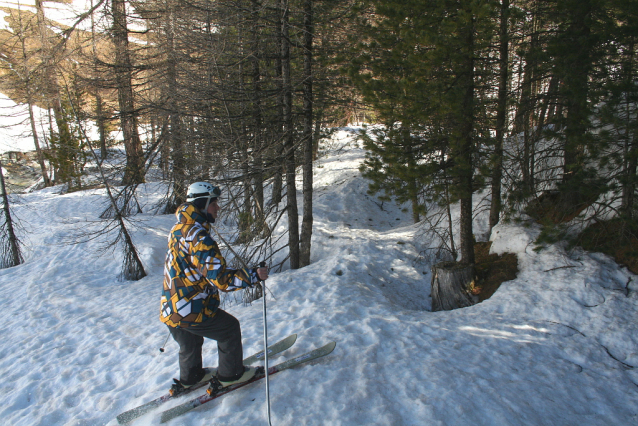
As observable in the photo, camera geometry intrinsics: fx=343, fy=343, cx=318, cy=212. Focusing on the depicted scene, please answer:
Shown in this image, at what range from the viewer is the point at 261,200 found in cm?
994

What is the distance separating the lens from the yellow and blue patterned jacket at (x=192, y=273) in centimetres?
323

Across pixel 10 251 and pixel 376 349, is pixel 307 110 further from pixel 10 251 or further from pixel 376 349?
pixel 10 251

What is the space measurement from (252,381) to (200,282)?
53.6 inches

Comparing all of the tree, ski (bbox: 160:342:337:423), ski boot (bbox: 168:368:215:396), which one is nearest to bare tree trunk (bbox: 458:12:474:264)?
the tree

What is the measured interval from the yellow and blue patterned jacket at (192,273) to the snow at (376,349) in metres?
1.03

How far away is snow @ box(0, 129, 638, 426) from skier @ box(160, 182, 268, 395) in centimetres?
63

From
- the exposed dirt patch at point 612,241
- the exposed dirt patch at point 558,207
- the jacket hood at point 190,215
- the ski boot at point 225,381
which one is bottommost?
the ski boot at point 225,381

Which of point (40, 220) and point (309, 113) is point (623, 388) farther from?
point (40, 220)

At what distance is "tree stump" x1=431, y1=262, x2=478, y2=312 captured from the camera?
6586 mm

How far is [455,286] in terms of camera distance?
665 centimetres

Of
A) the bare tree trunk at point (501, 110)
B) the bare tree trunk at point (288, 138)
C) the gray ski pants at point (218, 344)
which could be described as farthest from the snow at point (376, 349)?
the bare tree trunk at point (501, 110)

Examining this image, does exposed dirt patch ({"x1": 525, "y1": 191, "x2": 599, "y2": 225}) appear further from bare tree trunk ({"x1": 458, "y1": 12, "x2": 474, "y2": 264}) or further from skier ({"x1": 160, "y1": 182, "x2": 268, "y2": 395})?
skier ({"x1": 160, "y1": 182, "x2": 268, "y2": 395})

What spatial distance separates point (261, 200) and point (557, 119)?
719 cm

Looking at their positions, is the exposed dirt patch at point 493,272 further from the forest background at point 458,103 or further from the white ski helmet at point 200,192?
the white ski helmet at point 200,192
